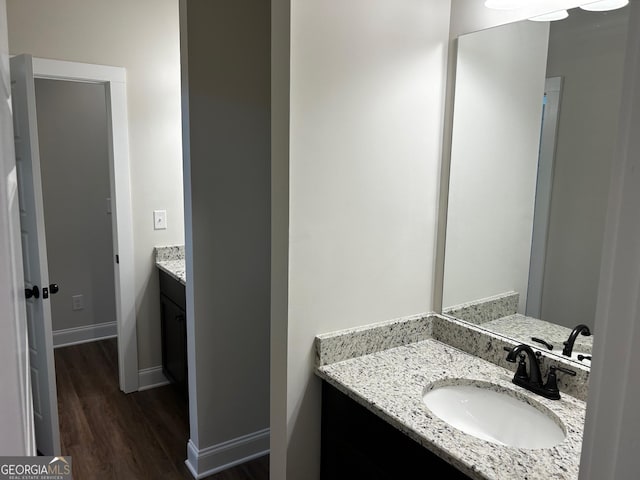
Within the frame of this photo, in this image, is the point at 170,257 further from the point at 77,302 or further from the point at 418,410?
the point at 418,410

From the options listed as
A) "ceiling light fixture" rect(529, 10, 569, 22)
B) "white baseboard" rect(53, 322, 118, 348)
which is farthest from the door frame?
"ceiling light fixture" rect(529, 10, 569, 22)

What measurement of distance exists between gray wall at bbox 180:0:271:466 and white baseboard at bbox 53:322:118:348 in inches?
77.0

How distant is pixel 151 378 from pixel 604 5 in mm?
3333

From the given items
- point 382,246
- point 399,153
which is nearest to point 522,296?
point 382,246

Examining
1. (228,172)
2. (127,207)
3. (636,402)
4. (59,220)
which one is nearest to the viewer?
(636,402)

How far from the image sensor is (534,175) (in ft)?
5.29

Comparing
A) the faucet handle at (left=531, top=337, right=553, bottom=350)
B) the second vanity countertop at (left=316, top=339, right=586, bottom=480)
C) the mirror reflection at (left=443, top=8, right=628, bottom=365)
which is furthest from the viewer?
the faucet handle at (left=531, top=337, right=553, bottom=350)

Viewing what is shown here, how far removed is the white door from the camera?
6.86ft

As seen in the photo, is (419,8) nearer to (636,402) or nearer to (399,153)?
(399,153)

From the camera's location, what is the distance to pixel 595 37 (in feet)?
4.58

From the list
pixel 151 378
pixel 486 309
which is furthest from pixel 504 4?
pixel 151 378

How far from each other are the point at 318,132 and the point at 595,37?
0.88 meters

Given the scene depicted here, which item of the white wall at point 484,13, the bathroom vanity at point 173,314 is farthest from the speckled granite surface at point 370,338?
the bathroom vanity at point 173,314

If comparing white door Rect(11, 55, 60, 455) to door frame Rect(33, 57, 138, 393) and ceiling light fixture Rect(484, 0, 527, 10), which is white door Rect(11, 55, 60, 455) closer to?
door frame Rect(33, 57, 138, 393)
